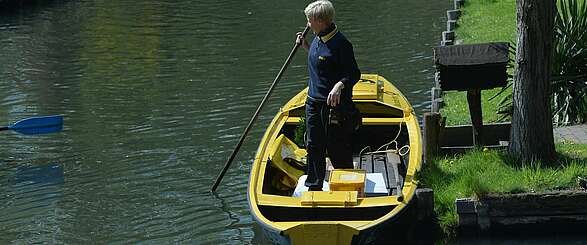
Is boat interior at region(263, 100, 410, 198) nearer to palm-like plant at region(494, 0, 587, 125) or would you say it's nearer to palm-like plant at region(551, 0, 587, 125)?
palm-like plant at region(494, 0, 587, 125)

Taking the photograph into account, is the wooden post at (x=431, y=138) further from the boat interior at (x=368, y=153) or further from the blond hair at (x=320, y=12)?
the blond hair at (x=320, y=12)

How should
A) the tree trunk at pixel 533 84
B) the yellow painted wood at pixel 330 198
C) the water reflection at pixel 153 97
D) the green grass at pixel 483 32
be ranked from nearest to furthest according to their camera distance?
the yellow painted wood at pixel 330 198, the tree trunk at pixel 533 84, the water reflection at pixel 153 97, the green grass at pixel 483 32

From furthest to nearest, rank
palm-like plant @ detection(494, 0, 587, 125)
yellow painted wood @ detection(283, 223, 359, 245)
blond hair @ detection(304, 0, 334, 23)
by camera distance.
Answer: palm-like plant @ detection(494, 0, 587, 125), blond hair @ detection(304, 0, 334, 23), yellow painted wood @ detection(283, 223, 359, 245)

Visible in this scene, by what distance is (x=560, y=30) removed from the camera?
12094 millimetres

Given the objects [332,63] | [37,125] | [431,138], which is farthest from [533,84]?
[37,125]

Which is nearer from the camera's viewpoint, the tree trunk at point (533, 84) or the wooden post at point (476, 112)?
the tree trunk at point (533, 84)

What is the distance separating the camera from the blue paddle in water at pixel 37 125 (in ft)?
44.9

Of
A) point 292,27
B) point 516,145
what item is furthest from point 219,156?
point 292,27

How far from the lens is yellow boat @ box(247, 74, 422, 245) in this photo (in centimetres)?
824

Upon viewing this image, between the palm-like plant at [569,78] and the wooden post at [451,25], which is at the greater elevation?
the palm-like plant at [569,78]

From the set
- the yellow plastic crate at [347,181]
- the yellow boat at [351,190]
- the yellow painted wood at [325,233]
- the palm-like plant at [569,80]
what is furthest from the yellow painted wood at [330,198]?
the palm-like plant at [569,80]

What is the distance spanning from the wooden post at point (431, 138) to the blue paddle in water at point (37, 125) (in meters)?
5.73

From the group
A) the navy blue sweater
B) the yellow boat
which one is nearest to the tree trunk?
the yellow boat

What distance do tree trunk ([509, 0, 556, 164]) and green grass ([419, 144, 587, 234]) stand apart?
0.62 ft
